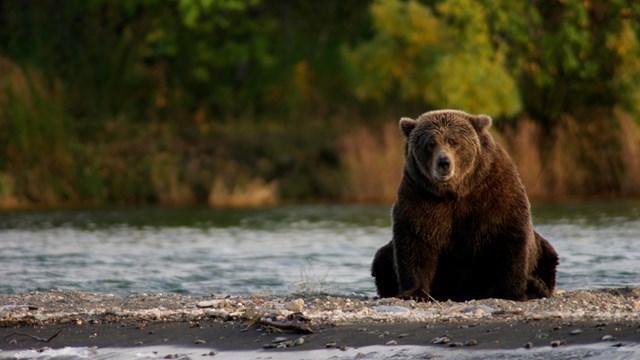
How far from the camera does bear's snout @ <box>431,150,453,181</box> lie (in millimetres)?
9750

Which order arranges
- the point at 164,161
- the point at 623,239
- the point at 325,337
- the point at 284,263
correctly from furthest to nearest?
the point at 164,161, the point at 623,239, the point at 284,263, the point at 325,337

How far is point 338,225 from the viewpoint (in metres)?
23.0

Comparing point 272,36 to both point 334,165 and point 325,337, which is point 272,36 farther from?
point 325,337

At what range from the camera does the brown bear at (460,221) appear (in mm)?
9977

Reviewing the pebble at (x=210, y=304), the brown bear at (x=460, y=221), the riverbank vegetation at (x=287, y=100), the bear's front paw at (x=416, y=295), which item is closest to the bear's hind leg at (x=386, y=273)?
the brown bear at (x=460, y=221)

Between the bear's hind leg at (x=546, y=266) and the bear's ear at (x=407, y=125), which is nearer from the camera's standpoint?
the bear's ear at (x=407, y=125)

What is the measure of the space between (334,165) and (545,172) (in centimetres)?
607

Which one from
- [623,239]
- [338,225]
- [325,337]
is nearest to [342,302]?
[325,337]

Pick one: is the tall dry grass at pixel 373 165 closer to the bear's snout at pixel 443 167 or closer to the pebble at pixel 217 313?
the bear's snout at pixel 443 167

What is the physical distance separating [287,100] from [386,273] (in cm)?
2921

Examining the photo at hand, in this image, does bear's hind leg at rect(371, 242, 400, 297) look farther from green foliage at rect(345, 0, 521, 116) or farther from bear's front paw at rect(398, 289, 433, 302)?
green foliage at rect(345, 0, 521, 116)

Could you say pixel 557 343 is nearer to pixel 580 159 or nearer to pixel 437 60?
pixel 580 159

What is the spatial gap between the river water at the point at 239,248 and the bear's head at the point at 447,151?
157 cm

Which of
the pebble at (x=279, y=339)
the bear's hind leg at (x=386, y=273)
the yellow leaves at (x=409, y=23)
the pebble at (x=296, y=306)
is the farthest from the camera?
the yellow leaves at (x=409, y=23)
